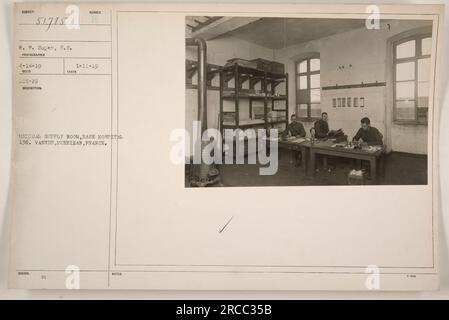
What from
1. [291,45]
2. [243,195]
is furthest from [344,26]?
[243,195]

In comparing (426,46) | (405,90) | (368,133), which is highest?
(426,46)

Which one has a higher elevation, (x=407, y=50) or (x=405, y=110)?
(x=407, y=50)

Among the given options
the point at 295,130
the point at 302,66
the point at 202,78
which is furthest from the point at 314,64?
the point at 202,78

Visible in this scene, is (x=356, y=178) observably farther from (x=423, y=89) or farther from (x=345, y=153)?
(x=423, y=89)

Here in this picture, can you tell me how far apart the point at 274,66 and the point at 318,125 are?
0.56ft

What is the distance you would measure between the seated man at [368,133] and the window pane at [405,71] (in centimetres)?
13

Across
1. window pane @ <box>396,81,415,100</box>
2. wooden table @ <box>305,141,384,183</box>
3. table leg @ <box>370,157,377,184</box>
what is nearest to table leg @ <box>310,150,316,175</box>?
wooden table @ <box>305,141,384,183</box>

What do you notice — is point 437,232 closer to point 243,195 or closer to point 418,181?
point 418,181

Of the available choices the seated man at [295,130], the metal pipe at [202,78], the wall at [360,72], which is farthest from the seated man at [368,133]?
the metal pipe at [202,78]

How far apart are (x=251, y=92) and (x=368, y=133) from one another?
29 cm

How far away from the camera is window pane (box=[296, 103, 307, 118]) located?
85 centimetres

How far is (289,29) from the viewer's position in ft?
2.77

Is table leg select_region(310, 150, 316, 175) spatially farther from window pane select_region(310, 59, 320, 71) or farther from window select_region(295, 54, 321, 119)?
window pane select_region(310, 59, 320, 71)

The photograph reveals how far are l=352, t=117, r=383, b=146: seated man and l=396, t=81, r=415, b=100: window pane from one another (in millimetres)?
98
